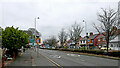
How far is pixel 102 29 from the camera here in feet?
98.2

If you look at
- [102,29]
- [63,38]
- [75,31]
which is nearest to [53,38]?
[63,38]

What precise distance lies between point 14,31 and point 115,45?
41396 mm

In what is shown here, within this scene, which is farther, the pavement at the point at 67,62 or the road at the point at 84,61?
the road at the point at 84,61

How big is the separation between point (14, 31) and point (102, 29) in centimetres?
1638

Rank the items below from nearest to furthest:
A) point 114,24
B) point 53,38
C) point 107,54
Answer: point 107,54
point 114,24
point 53,38

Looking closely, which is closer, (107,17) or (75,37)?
(107,17)

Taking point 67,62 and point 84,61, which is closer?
point 67,62

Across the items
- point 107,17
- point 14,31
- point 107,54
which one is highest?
point 107,17

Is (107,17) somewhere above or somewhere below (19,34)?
above

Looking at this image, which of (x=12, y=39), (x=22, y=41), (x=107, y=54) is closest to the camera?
(x=12, y=39)

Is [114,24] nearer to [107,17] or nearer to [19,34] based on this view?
[107,17]

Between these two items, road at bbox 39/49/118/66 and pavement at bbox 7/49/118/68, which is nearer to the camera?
pavement at bbox 7/49/118/68

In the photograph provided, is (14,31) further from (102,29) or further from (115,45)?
(115,45)

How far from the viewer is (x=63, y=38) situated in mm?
71312
